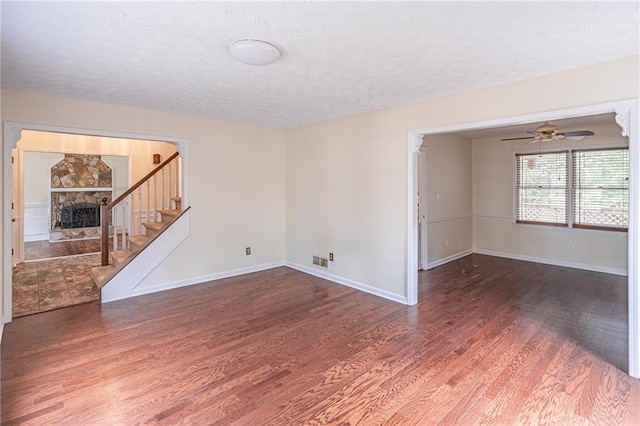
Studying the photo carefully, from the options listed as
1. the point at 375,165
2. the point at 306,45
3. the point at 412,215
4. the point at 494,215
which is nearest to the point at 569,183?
the point at 494,215

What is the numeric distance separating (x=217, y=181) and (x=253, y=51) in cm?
288

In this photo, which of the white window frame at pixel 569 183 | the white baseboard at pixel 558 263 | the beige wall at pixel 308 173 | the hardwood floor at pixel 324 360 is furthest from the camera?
the white window frame at pixel 569 183

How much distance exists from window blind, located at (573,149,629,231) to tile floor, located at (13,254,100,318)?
7411 millimetres

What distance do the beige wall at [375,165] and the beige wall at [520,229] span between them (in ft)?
11.4

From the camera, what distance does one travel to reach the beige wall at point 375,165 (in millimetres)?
2699

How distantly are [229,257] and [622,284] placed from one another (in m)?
5.61

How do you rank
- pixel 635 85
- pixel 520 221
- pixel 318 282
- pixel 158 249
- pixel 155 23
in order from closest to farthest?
1. pixel 155 23
2. pixel 635 85
3. pixel 158 249
4. pixel 318 282
5. pixel 520 221

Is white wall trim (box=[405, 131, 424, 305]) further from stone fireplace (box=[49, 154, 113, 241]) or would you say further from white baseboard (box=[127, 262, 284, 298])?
stone fireplace (box=[49, 154, 113, 241])

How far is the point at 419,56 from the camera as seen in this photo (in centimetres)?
244

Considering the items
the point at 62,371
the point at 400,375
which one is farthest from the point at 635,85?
the point at 62,371

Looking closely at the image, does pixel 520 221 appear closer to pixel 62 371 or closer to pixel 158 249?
pixel 158 249

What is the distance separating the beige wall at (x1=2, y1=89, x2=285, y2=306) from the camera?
12.8 feet

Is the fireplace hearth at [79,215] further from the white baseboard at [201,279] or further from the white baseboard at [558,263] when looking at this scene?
the white baseboard at [558,263]

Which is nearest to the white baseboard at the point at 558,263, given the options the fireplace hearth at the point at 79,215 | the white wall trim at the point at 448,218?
the white wall trim at the point at 448,218
